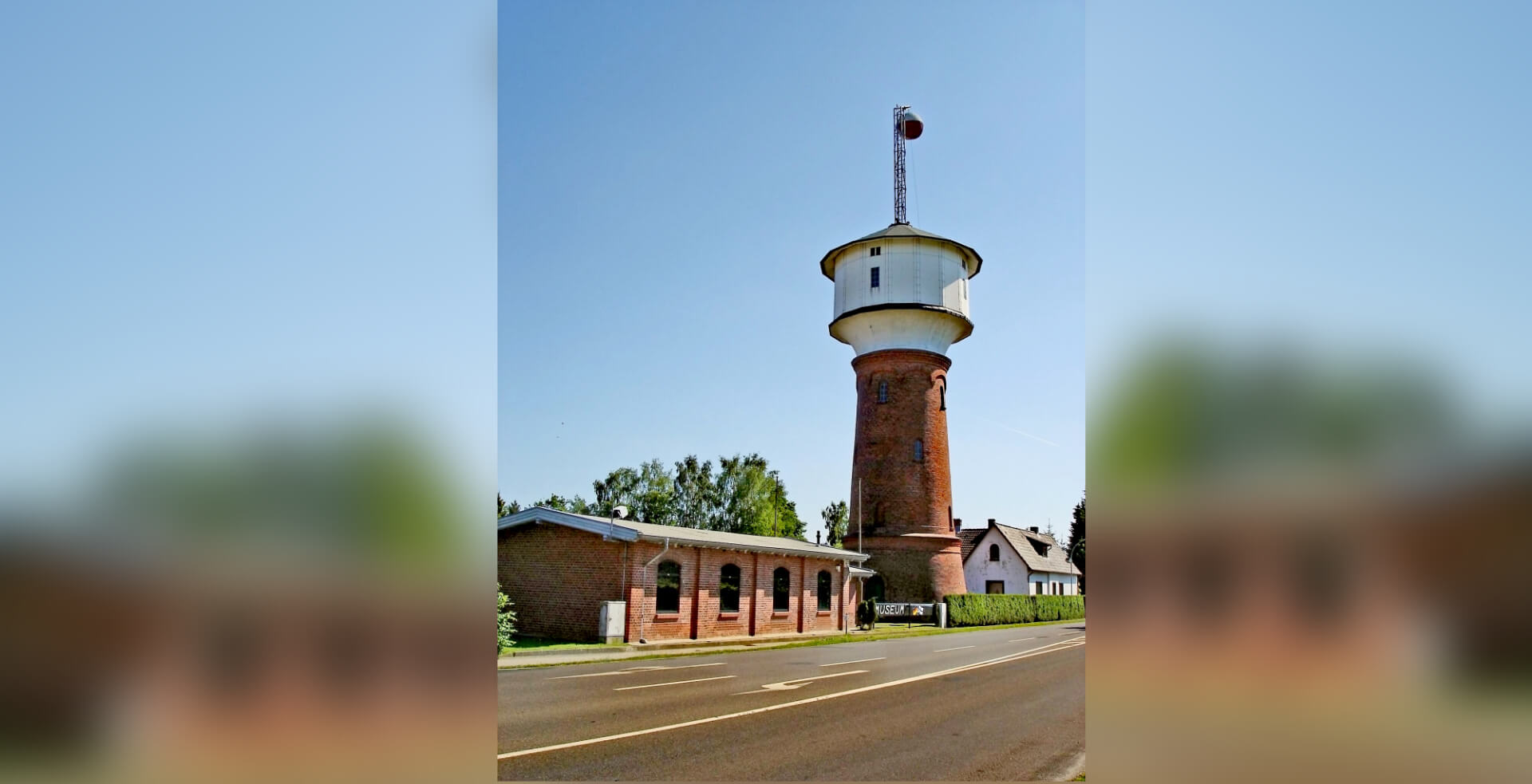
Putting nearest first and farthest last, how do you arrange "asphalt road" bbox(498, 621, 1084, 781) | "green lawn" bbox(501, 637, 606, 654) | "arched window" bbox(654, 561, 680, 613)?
1. "asphalt road" bbox(498, 621, 1084, 781)
2. "green lawn" bbox(501, 637, 606, 654)
3. "arched window" bbox(654, 561, 680, 613)

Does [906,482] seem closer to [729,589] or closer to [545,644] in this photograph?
[729,589]

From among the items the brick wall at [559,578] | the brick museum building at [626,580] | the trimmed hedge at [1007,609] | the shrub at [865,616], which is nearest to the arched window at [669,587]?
the brick museum building at [626,580]

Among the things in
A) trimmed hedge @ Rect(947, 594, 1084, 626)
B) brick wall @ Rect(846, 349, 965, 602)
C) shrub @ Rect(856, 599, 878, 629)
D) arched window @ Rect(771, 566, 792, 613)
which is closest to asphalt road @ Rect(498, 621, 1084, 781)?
arched window @ Rect(771, 566, 792, 613)

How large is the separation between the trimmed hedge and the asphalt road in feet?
62.3

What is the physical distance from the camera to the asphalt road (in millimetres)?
6684

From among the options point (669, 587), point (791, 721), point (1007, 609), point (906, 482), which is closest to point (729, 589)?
point (669, 587)

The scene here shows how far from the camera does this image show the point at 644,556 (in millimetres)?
21766

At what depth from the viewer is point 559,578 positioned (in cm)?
2205

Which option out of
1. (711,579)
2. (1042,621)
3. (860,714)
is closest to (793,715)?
(860,714)

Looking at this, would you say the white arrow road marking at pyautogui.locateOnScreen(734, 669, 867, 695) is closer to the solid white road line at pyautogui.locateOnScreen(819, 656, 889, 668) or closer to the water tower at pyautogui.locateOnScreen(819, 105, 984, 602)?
the solid white road line at pyautogui.locateOnScreen(819, 656, 889, 668)

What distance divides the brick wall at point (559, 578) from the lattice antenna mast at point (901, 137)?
22.4 metres

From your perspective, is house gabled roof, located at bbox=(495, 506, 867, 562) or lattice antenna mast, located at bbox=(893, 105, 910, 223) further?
lattice antenna mast, located at bbox=(893, 105, 910, 223)
